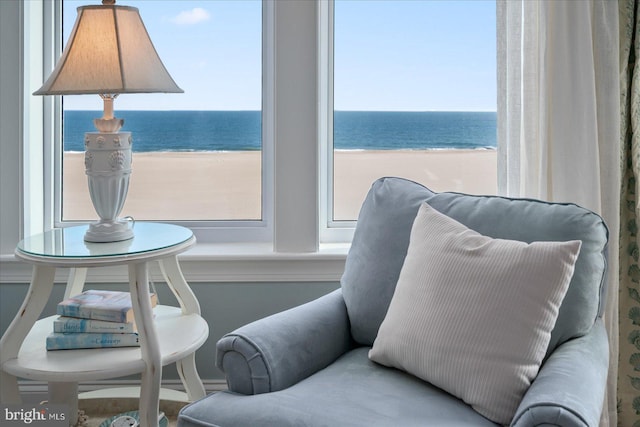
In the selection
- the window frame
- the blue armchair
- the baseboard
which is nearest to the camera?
the blue armchair

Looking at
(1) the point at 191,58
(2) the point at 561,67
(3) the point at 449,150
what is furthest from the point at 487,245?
(1) the point at 191,58

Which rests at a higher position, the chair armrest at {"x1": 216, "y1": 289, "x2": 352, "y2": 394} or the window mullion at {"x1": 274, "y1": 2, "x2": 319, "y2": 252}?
the window mullion at {"x1": 274, "y1": 2, "x2": 319, "y2": 252}

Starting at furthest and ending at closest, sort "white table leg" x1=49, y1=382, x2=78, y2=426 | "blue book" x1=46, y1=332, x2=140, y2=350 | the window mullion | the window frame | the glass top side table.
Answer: the window frame → the window mullion → "white table leg" x1=49, y1=382, x2=78, y2=426 → "blue book" x1=46, y1=332, x2=140, y2=350 → the glass top side table

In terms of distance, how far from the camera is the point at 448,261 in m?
1.83

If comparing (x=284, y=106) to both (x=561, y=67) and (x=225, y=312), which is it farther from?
(x=561, y=67)

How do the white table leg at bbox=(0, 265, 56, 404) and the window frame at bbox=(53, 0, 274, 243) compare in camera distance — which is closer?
the white table leg at bbox=(0, 265, 56, 404)

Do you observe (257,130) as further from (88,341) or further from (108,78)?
(88,341)

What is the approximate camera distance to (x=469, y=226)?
2004 mm

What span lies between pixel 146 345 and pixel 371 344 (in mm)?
633

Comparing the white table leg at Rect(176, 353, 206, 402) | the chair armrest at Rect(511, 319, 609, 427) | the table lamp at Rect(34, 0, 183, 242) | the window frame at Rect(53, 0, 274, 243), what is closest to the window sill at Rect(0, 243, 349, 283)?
the window frame at Rect(53, 0, 274, 243)

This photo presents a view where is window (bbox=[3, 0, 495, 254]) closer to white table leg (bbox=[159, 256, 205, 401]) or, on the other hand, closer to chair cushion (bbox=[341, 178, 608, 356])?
white table leg (bbox=[159, 256, 205, 401])

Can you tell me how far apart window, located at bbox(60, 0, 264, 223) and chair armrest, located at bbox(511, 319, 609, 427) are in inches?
60.2

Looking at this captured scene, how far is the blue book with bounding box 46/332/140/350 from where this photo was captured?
2188 mm

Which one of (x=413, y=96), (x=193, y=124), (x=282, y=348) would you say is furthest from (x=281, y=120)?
(x=282, y=348)
